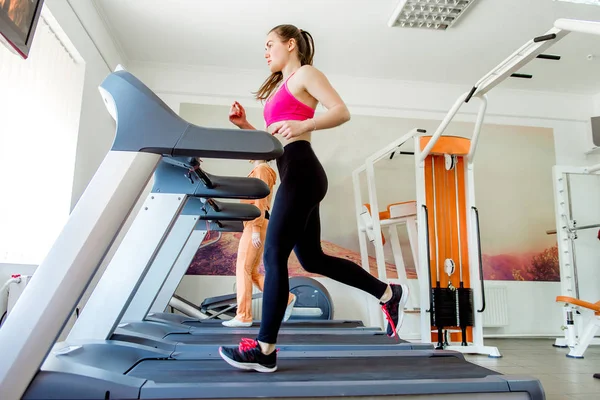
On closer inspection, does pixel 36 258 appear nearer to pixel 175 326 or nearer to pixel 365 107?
pixel 175 326

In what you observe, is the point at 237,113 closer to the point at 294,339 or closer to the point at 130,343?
the point at 130,343

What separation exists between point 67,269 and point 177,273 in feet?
6.82

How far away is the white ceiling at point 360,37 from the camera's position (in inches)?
145

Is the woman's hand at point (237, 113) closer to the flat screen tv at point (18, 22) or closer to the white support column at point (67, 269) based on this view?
the white support column at point (67, 269)

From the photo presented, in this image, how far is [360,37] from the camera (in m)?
4.11

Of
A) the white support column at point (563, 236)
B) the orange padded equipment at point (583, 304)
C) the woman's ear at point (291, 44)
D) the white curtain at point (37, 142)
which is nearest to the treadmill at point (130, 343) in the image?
the woman's ear at point (291, 44)

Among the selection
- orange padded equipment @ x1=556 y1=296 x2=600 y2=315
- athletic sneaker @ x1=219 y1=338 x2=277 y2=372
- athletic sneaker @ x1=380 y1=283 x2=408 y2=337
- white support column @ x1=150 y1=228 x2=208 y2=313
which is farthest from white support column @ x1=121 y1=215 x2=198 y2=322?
orange padded equipment @ x1=556 y1=296 x2=600 y2=315

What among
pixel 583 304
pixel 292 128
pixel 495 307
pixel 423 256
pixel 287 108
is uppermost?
pixel 287 108

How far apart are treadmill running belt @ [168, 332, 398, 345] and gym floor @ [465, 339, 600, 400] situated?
0.83 meters

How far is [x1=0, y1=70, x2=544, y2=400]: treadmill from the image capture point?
1.14 meters

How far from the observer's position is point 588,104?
5281 mm

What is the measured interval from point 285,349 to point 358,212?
226 cm

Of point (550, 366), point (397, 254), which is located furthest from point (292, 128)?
point (397, 254)

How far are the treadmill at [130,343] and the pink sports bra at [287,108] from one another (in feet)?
1.26
